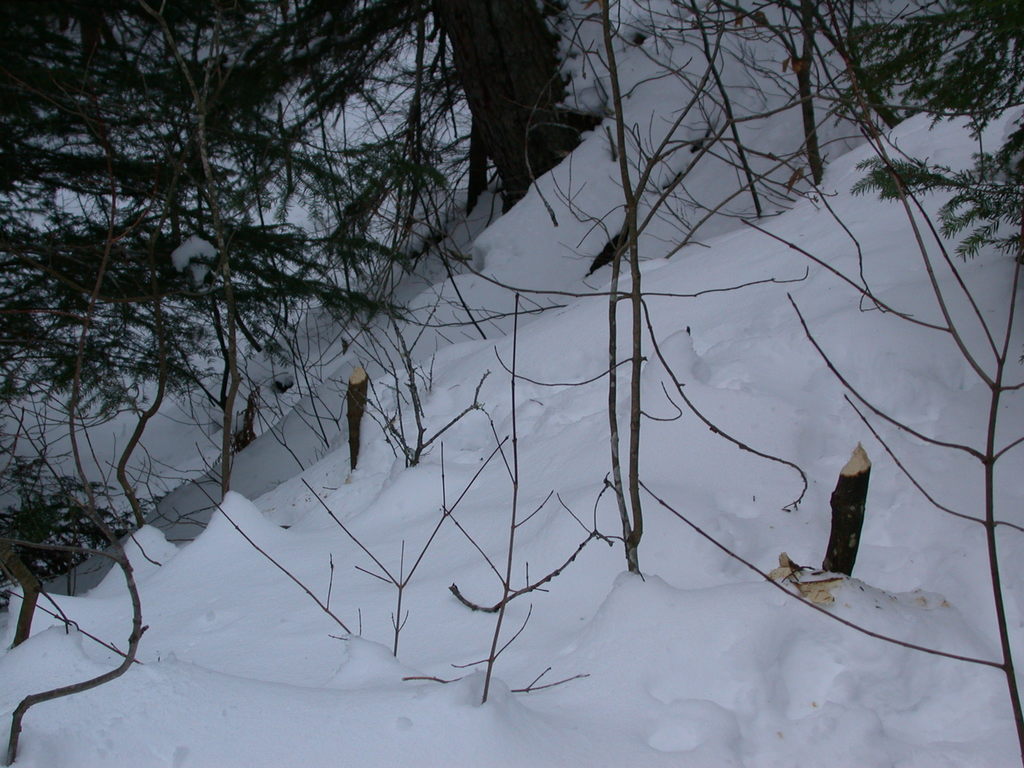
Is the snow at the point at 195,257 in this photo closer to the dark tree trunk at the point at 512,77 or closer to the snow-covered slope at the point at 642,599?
the snow-covered slope at the point at 642,599

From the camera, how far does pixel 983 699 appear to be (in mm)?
1430

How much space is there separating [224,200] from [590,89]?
10.2ft

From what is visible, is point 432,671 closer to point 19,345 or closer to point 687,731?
point 687,731

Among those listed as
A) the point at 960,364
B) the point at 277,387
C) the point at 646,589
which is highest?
the point at 277,387

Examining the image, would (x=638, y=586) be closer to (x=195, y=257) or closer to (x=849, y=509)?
(x=849, y=509)

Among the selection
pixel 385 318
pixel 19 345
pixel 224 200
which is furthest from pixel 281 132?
pixel 19 345

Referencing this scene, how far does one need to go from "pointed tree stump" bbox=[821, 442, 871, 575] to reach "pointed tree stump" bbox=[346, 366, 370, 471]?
96.8 inches

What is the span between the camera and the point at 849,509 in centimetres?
172

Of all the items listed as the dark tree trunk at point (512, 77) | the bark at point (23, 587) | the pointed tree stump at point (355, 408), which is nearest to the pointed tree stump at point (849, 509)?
the bark at point (23, 587)

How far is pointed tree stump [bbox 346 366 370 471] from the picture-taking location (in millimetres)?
3703

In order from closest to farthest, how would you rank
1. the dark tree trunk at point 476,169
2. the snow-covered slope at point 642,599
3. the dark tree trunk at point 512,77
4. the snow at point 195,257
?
the snow-covered slope at point 642,599 < the snow at point 195,257 < the dark tree trunk at point 512,77 < the dark tree trunk at point 476,169

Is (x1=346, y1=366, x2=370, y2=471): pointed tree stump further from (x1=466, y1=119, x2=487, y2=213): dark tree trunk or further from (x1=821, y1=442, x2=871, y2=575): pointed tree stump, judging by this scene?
(x1=466, y1=119, x2=487, y2=213): dark tree trunk

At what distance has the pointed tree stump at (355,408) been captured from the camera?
12.1 feet

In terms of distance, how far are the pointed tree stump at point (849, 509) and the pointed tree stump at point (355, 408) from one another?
246 centimetres
